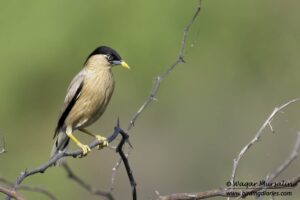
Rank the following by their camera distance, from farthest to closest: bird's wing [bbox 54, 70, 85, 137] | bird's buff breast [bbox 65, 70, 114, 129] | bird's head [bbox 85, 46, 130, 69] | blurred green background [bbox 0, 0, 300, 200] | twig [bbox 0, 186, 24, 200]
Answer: blurred green background [bbox 0, 0, 300, 200], bird's head [bbox 85, 46, 130, 69], bird's wing [bbox 54, 70, 85, 137], bird's buff breast [bbox 65, 70, 114, 129], twig [bbox 0, 186, 24, 200]

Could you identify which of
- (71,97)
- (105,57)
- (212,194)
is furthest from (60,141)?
(212,194)

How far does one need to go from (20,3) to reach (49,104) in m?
1.79

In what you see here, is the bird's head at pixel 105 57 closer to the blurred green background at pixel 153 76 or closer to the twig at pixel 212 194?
the blurred green background at pixel 153 76

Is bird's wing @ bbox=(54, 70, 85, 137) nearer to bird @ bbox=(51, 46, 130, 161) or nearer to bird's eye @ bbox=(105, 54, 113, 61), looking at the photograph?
bird @ bbox=(51, 46, 130, 161)

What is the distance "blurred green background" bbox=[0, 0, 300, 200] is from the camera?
9.88m

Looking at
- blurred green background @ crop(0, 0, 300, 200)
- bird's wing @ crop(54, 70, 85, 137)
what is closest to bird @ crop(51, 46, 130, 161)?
bird's wing @ crop(54, 70, 85, 137)

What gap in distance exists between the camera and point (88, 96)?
5.97 m

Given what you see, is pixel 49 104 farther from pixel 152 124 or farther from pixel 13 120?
pixel 152 124

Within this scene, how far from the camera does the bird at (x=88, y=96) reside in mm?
5953

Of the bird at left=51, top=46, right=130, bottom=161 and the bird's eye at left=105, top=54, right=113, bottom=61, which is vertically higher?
the bird's eye at left=105, top=54, right=113, bottom=61

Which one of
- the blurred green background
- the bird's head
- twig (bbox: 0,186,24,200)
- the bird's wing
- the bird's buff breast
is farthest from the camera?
the blurred green background

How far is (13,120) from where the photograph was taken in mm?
11469

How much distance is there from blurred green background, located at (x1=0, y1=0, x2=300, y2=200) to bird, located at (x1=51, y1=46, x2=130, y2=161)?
3.03m

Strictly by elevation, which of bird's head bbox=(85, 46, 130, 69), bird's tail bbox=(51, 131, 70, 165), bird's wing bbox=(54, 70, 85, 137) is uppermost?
bird's head bbox=(85, 46, 130, 69)
